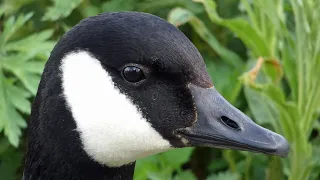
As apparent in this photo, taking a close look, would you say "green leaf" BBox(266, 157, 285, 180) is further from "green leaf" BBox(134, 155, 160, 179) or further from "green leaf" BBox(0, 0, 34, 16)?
"green leaf" BBox(0, 0, 34, 16)

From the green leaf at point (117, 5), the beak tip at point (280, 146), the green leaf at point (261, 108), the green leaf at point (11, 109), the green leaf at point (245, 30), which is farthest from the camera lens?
the green leaf at point (117, 5)

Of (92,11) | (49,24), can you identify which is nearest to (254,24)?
(92,11)

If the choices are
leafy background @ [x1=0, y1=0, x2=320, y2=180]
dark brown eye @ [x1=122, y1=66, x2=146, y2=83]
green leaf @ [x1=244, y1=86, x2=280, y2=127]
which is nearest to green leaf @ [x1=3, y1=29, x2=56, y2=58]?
leafy background @ [x1=0, y1=0, x2=320, y2=180]

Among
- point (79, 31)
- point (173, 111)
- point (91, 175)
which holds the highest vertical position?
point (79, 31)

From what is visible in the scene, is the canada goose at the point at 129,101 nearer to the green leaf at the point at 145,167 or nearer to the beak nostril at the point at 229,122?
the beak nostril at the point at 229,122

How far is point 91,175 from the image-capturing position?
5.01 ft

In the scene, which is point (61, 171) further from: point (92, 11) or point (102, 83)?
point (92, 11)

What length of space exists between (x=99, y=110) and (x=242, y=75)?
933mm

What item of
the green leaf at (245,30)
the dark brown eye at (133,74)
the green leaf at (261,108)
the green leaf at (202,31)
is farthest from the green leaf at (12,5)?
the dark brown eye at (133,74)

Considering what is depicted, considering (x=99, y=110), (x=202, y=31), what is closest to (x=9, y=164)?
(x=202, y=31)

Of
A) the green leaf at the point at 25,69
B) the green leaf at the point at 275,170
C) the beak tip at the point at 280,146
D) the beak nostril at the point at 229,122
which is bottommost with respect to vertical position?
the green leaf at the point at 275,170

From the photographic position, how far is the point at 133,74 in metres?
1.46

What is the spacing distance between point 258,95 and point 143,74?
113 cm

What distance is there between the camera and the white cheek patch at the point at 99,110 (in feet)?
4.75
